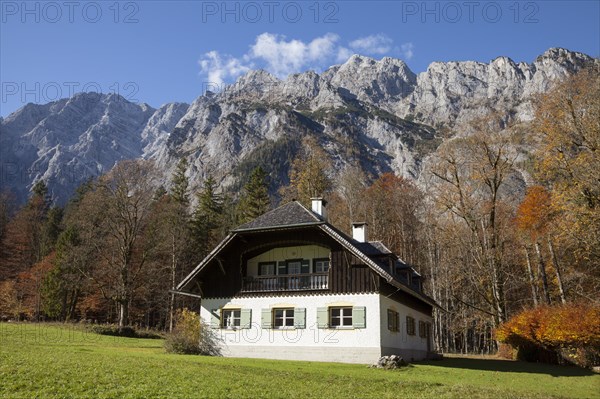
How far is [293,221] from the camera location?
28.4 meters

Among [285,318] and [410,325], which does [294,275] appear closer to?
[285,318]

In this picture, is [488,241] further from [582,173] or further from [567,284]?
[582,173]

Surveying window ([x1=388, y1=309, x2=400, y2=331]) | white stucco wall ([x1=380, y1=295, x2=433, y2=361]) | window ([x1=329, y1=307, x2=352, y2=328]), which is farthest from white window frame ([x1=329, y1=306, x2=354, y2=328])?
window ([x1=388, y1=309, x2=400, y2=331])

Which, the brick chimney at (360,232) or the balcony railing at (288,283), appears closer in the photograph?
the balcony railing at (288,283)

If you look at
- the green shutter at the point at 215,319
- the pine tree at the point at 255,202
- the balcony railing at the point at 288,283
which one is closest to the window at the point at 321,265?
the balcony railing at the point at 288,283

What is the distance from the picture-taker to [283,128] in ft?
470

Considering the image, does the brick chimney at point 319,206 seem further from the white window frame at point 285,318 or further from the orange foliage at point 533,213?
the orange foliage at point 533,213

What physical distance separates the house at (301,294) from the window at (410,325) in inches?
4.6

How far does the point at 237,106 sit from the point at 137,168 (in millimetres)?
122454

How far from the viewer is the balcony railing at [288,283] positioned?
27597 millimetres

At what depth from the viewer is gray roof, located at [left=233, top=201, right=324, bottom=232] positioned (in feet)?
92.2

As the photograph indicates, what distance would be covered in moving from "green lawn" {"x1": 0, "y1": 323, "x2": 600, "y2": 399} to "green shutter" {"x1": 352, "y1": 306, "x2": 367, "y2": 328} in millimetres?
2342

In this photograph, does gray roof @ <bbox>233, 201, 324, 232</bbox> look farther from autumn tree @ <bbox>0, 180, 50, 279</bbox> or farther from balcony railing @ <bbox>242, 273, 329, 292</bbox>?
autumn tree @ <bbox>0, 180, 50, 279</bbox>

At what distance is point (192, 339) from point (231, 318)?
2.50m
